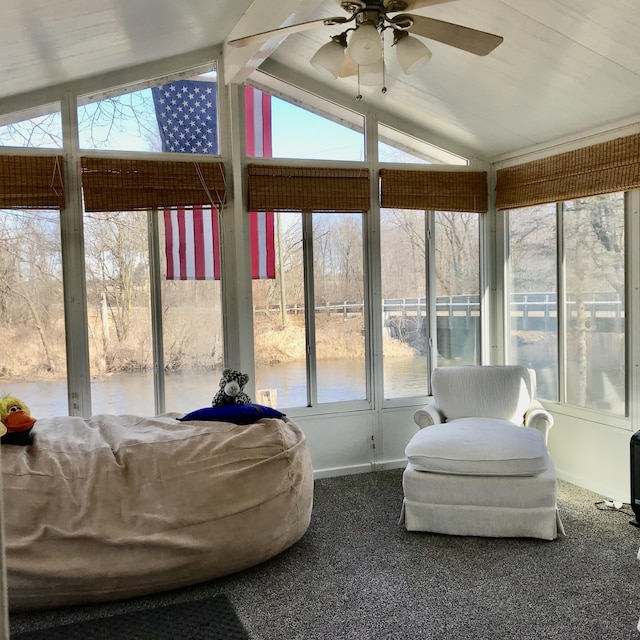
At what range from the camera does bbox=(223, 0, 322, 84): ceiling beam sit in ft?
9.85

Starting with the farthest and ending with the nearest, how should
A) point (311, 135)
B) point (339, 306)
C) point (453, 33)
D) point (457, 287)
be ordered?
point (457, 287) < point (339, 306) < point (311, 135) < point (453, 33)

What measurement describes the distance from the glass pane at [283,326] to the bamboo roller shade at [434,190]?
0.75 meters

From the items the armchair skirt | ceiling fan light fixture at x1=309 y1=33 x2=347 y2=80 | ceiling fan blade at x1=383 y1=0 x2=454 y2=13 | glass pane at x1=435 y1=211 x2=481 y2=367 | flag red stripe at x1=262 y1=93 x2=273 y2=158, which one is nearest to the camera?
ceiling fan blade at x1=383 y1=0 x2=454 y2=13

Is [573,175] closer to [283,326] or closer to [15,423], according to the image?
[283,326]

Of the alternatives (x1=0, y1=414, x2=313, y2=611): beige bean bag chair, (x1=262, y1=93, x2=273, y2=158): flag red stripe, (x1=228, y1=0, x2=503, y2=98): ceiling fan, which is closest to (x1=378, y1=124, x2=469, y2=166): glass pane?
(x1=262, y1=93, x2=273, y2=158): flag red stripe

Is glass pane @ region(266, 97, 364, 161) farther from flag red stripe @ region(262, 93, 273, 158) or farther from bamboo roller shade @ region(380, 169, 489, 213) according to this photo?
bamboo roller shade @ region(380, 169, 489, 213)

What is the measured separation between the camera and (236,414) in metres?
3.27

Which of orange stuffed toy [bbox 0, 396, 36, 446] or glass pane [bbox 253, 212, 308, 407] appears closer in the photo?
orange stuffed toy [bbox 0, 396, 36, 446]

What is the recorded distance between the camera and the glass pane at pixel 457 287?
4.86m

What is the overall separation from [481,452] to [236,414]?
1.36m

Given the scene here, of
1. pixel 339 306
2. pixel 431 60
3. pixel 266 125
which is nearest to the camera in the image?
pixel 431 60

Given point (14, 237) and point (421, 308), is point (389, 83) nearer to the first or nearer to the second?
point (421, 308)

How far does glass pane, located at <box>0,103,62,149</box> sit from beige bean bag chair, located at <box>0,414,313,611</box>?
1.87 metres

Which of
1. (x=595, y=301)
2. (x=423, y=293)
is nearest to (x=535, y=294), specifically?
(x=595, y=301)
